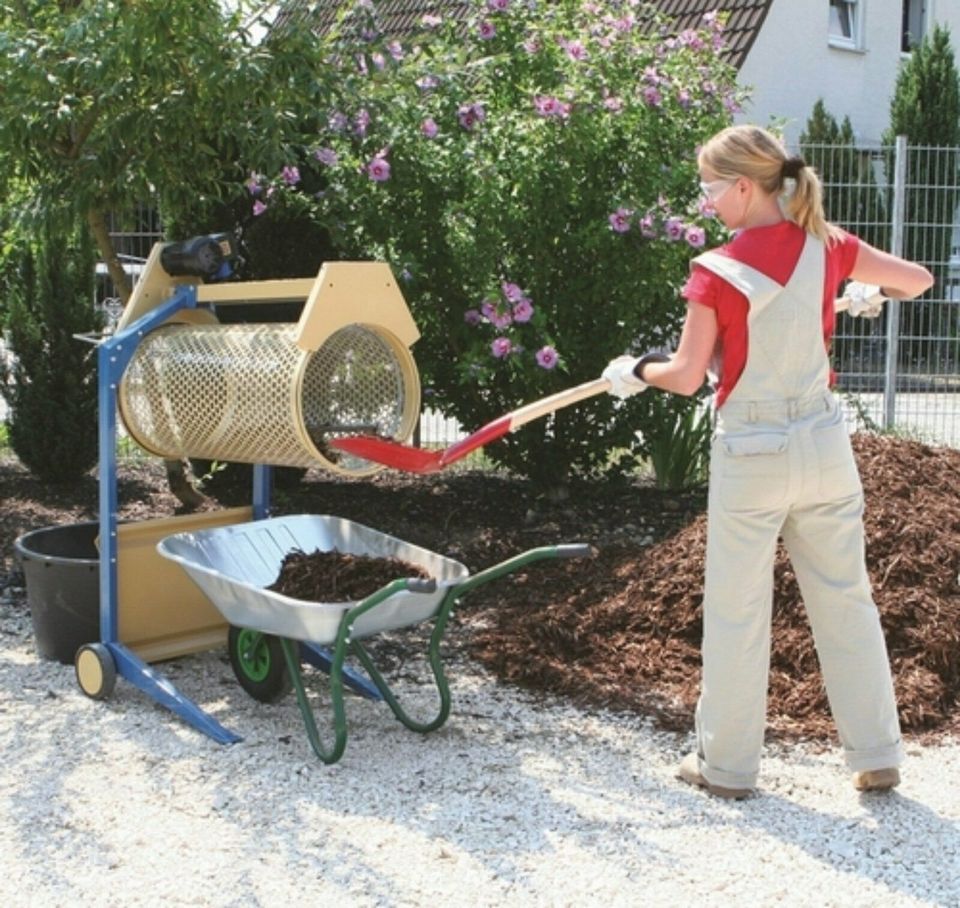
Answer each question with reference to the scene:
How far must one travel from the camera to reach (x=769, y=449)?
3.71 m

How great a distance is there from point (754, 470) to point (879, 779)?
0.93 m

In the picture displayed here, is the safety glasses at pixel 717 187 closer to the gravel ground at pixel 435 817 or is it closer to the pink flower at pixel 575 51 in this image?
the gravel ground at pixel 435 817

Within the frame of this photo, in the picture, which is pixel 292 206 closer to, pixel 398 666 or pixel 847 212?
pixel 398 666

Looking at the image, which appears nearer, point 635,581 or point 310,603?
point 310,603

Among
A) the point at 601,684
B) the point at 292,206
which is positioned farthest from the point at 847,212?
the point at 601,684

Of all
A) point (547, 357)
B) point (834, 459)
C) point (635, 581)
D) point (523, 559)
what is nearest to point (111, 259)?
point (547, 357)

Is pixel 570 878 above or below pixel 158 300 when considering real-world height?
below

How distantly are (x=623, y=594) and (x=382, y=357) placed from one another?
152 cm

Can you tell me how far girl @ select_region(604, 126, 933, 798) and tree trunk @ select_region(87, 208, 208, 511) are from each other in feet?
9.76

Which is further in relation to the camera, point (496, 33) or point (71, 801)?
point (496, 33)

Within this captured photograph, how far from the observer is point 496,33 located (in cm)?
689

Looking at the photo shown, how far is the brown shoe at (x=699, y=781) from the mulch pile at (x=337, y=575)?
941 mm

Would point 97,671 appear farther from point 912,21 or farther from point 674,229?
point 912,21

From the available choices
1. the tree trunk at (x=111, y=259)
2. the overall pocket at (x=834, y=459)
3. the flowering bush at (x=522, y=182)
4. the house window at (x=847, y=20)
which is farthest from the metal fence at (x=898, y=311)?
the house window at (x=847, y=20)
